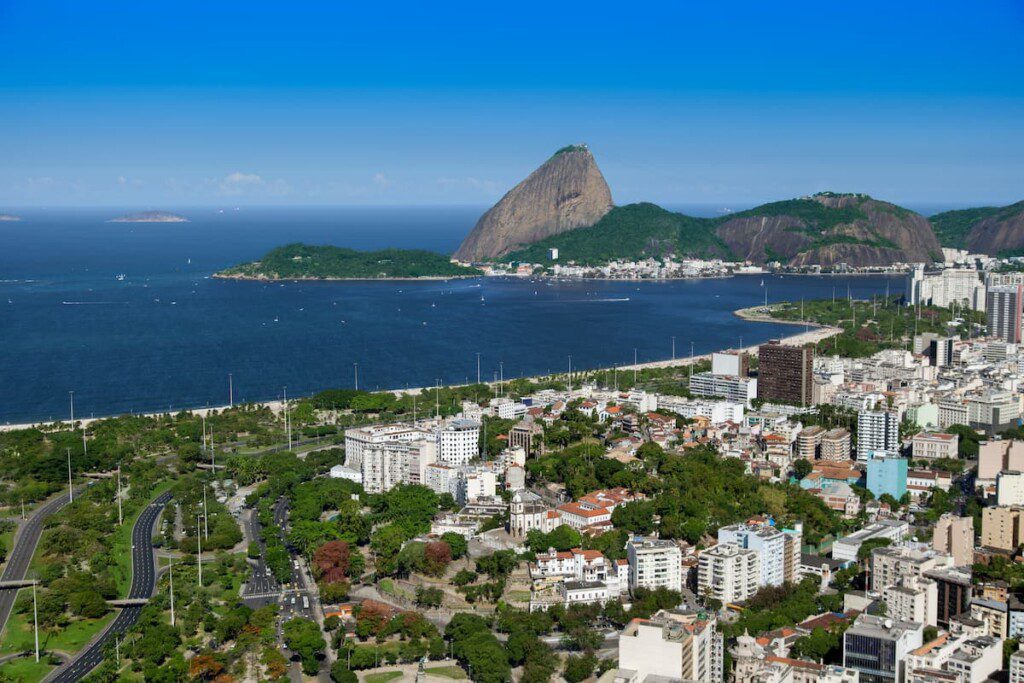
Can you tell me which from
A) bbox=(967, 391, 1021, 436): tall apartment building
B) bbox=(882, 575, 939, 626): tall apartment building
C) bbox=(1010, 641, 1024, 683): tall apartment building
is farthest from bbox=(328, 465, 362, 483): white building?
bbox=(967, 391, 1021, 436): tall apartment building

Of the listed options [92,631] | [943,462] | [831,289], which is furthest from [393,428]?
[831,289]

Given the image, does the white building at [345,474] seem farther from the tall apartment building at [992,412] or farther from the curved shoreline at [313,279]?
the curved shoreline at [313,279]

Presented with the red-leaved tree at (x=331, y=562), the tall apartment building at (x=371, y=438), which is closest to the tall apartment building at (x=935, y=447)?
the tall apartment building at (x=371, y=438)

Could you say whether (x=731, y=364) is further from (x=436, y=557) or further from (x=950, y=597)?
(x=950, y=597)

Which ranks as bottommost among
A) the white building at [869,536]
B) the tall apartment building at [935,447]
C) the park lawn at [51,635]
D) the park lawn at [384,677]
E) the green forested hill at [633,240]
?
the park lawn at [384,677]

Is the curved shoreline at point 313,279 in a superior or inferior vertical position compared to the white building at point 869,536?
superior

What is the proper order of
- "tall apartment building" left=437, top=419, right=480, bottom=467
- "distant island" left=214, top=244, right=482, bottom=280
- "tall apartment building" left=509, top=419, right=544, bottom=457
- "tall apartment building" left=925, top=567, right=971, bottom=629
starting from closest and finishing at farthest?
"tall apartment building" left=925, top=567, right=971, bottom=629
"tall apartment building" left=437, top=419, right=480, bottom=467
"tall apartment building" left=509, top=419, right=544, bottom=457
"distant island" left=214, top=244, right=482, bottom=280

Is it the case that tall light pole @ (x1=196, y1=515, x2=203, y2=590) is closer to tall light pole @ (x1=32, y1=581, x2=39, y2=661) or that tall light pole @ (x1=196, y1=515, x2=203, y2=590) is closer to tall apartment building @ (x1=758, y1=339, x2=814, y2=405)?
tall light pole @ (x1=32, y1=581, x2=39, y2=661)
